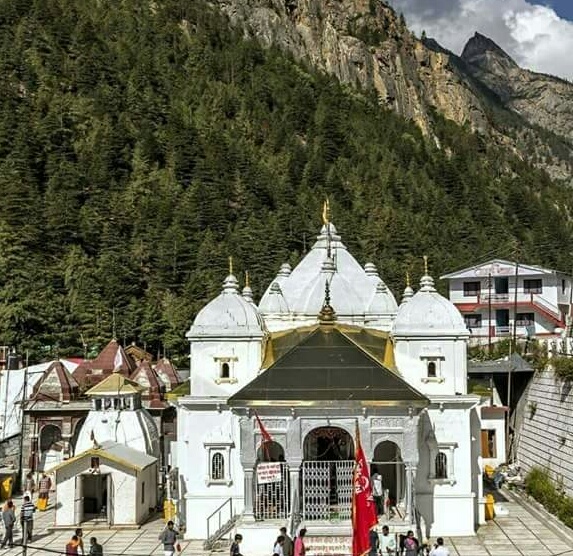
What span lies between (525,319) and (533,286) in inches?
116

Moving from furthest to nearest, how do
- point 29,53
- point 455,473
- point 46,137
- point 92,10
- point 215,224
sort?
point 92,10 → point 29,53 → point 46,137 → point 215,224 → point 455,473

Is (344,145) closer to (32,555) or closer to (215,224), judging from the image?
(215,224)

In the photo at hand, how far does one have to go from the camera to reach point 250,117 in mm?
100500

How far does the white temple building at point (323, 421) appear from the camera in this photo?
23188mm

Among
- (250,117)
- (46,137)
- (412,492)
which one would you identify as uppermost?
(250,117)

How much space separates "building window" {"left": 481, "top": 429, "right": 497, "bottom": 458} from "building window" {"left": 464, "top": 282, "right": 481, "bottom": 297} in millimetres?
20848

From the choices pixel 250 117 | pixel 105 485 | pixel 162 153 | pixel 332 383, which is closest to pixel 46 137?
pixel 162 153

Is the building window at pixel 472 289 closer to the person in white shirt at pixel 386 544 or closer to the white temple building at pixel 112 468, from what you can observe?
the white temple building at pixel 112 468

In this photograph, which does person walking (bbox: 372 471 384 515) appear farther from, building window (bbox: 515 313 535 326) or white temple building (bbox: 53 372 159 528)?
building window (bbox: 515 313 535 326)

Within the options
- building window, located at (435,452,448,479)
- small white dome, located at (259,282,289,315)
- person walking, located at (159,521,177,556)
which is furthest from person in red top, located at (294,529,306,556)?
small white dome, located at (259,282,289,315)

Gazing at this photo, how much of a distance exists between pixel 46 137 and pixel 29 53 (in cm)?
1899

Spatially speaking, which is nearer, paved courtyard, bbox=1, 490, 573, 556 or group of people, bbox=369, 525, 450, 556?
group of people, bbox=369, 525, 450, 556

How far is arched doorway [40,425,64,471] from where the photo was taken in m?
36.4

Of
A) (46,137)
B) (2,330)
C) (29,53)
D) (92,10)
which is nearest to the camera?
(2,330)
